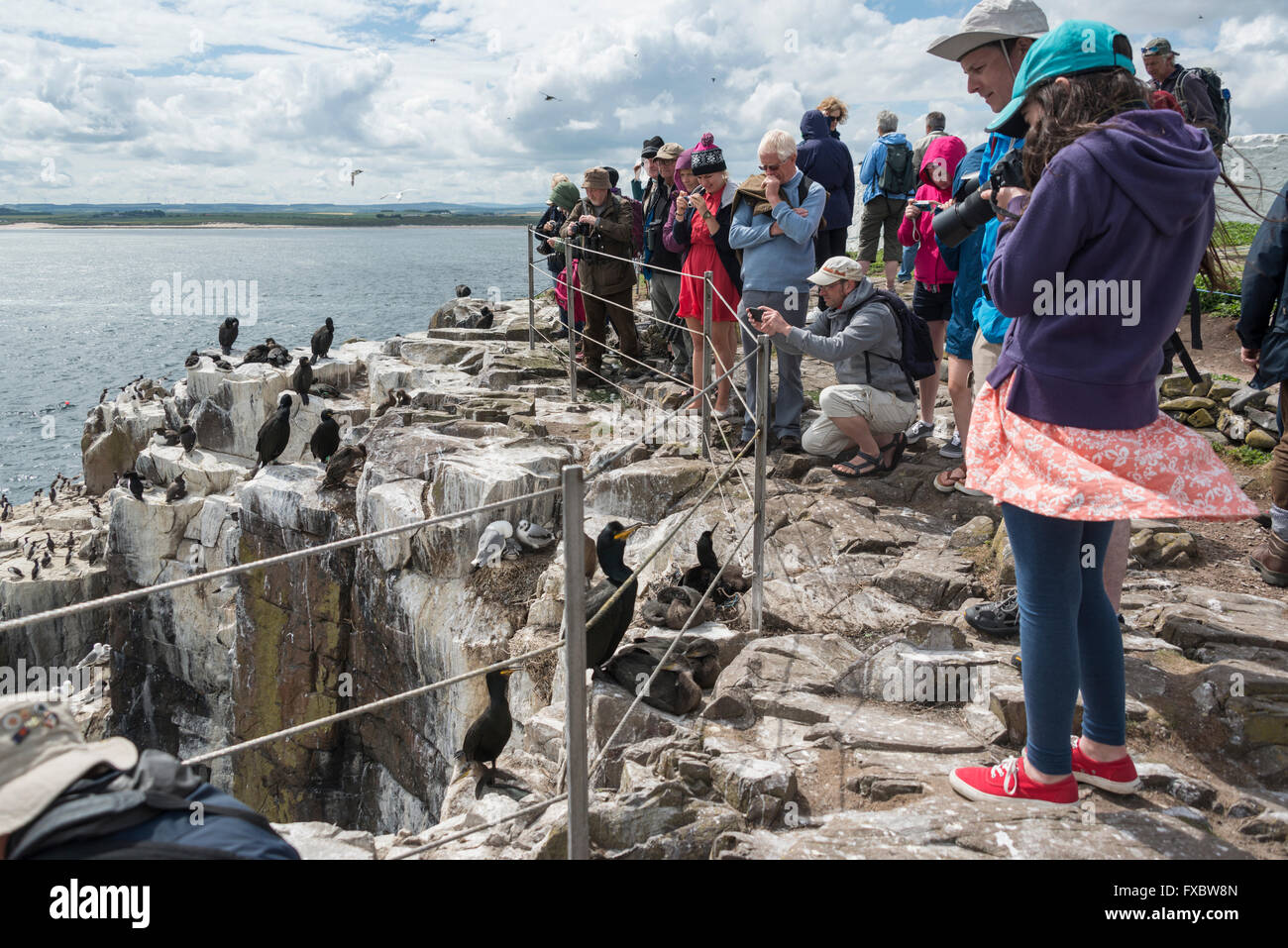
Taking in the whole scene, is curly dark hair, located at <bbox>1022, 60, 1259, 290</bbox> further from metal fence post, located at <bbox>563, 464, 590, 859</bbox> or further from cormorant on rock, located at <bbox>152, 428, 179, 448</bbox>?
cormorant on rock, located at <bbox>152, 428, 179, 448</bbox>

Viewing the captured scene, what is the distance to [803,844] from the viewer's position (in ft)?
8.59

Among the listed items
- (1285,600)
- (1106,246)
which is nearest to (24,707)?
(1106,246)

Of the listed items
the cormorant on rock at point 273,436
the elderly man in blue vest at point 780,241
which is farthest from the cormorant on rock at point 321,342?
the elderly man in blue vest at point 780,241

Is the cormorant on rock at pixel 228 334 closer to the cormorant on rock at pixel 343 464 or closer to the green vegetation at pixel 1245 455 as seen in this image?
the cormorant on rock at pixel 343 464

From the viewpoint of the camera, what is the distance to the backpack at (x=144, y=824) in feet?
4.74

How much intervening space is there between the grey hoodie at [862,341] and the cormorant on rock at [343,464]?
15.7ft

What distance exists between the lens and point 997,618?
3.98m

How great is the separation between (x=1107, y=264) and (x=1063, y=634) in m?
0.93

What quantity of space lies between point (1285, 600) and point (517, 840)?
12.0 ft

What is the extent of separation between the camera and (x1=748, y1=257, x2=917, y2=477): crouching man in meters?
5.54

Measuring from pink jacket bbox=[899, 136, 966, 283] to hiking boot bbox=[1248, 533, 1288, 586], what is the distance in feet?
7.33

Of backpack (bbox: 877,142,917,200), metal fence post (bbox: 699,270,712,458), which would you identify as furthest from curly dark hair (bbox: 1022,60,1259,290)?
backpack (bbox: 877,142,917,200)

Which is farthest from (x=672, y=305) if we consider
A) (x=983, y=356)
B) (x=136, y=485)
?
(x=136, y=485)

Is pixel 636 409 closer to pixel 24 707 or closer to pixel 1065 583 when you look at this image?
pixel 1065 583
